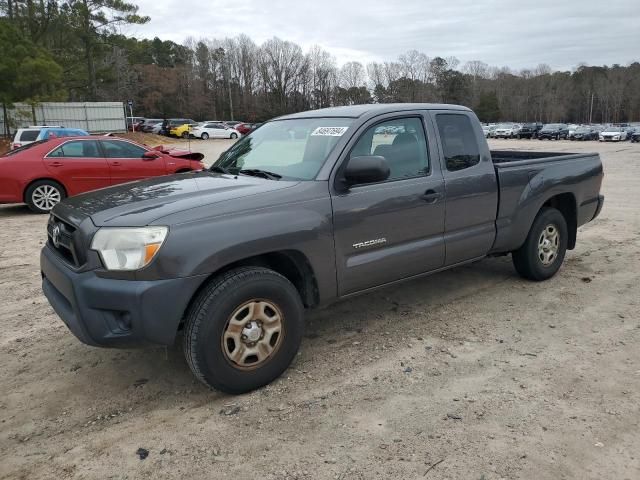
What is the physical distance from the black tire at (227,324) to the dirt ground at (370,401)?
16 centimetres

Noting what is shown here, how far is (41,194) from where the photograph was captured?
10.0 metres

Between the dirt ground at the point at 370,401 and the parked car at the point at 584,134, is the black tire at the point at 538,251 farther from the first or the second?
the parked car at the point at 584,134

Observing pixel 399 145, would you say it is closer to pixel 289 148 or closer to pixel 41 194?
pixel 289 148

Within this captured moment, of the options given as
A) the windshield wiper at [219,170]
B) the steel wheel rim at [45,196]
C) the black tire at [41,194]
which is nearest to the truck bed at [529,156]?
the windshield wiper at [219,170]

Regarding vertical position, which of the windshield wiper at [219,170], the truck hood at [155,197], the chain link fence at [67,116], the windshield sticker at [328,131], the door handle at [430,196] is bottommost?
the door handle at [430,196]

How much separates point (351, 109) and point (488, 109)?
4624 inches

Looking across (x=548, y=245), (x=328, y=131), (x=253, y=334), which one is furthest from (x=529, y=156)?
(x=253, y=334)

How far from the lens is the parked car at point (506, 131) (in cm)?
5622

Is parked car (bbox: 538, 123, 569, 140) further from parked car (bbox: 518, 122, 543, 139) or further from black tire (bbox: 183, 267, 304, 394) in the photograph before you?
black tire (bbox: 183, 267, 304, 394)

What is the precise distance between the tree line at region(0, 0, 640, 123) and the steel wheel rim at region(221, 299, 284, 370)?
1091 inches

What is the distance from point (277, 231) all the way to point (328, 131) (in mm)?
1072

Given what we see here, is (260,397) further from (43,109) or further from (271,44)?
(271,44)

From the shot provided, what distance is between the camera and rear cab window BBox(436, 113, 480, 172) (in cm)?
450

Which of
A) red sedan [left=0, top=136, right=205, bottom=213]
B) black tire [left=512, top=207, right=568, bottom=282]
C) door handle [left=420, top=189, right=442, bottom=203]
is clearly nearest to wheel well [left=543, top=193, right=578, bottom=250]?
black tire [left=512, top=207, right=568, bottom=282]
